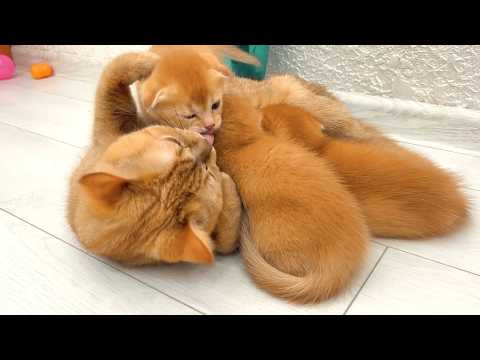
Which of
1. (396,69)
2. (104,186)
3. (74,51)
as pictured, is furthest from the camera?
(74,51)

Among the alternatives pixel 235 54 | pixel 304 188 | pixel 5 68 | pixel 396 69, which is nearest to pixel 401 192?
pixel 304 188

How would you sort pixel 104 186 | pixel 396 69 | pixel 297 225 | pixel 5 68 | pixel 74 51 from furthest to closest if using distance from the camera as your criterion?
pixel 74 51, pixel 5 68, pixel 396 69, pixel 297 225, pixel 104 186

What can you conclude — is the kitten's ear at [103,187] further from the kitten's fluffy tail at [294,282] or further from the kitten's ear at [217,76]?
the kitten's ear at [217,76]

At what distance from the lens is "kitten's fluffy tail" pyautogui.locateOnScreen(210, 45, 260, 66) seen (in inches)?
60.2

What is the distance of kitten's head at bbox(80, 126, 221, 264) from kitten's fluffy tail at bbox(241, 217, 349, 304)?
137 mm

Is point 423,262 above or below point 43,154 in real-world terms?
above

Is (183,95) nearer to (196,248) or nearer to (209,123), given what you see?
(209,123)

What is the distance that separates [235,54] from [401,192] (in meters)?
0.96

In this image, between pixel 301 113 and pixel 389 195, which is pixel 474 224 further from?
pixel 301 113

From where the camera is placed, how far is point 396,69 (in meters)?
1.45

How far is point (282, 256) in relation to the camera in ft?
2.60

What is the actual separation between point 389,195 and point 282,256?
11.7 inches

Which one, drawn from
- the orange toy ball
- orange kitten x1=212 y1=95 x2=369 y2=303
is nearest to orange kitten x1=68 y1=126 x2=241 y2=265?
orange kitten x1=212 y1=95 x2=369 y2=303

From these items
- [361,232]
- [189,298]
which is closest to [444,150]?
[361,232]
